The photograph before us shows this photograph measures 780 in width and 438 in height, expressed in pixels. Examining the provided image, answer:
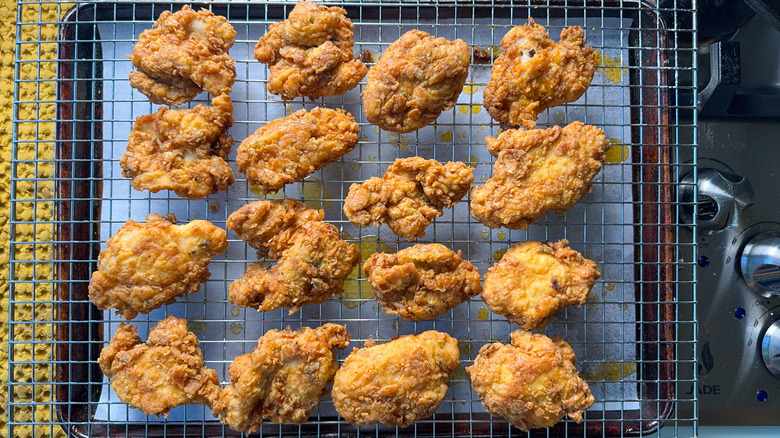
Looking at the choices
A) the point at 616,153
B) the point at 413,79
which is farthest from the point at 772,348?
the point at 413,79

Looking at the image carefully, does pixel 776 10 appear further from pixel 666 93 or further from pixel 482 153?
pixel 482 153

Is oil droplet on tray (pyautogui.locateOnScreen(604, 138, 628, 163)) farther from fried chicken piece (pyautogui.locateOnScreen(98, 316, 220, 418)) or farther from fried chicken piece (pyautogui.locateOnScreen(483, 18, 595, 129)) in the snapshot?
fried chicken piece (pyautogui.locateOnScreen(98, 316, 220, 418))

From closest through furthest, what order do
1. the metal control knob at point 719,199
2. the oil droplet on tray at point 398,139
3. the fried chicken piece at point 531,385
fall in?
the fried chicken piece at point 531,385
the oil droplet on tray at point 398,139
the metal control knob at point 719,199

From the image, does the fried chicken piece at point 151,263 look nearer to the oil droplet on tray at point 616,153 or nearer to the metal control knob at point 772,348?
the oil droplet on tray at point 616,153

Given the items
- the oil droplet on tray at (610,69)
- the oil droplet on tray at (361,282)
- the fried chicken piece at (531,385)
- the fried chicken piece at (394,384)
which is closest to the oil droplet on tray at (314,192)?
the oil droplet on tray at (361,282)

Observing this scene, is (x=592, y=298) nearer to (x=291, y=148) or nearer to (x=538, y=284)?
(x=538, y=284)

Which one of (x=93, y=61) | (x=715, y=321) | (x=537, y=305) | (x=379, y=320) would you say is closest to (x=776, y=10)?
(x=715, y=321)
